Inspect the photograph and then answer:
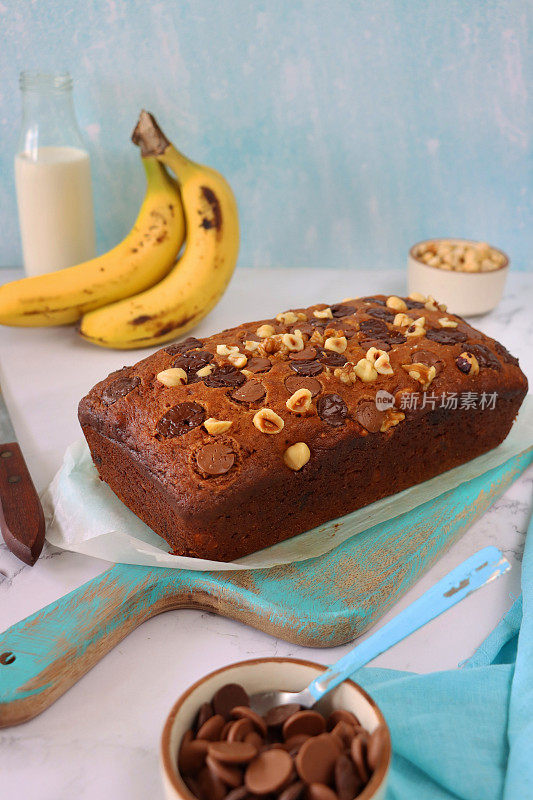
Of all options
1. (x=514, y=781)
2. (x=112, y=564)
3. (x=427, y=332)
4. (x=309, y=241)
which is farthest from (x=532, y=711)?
(x=309, y=241)

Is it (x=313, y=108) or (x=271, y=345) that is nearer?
(x=271, y=345)

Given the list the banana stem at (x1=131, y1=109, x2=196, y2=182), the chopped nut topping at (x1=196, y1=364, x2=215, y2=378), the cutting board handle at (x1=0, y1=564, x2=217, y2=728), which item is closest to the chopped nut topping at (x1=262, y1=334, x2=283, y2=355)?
the chopped nut topping at (x1=196, y1=364, x2=215, y2=378)

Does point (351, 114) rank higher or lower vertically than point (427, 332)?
higher

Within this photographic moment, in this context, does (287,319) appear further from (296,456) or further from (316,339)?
(296,456)

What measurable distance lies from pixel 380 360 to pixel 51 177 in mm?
1134

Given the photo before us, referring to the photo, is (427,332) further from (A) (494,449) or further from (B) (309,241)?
(B) (309,241)

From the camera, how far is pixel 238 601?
1121 mm

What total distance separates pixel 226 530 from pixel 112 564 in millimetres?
201

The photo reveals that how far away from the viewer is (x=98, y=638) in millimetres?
1046

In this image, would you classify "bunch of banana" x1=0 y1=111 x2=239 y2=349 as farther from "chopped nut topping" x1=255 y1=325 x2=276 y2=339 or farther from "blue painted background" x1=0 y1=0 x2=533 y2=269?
"chopped nut topping" x1=255 y1=325 x2=276 y2=339

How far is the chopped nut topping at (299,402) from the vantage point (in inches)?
49.5

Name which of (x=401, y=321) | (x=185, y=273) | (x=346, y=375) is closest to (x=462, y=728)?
(x=346, y=375)

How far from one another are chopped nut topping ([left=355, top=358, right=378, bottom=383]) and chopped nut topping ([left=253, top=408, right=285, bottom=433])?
0.20 m

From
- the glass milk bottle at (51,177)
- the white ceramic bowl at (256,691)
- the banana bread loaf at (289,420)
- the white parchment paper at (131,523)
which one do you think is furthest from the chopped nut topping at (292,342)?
the glass milk bottle at (51,177)
